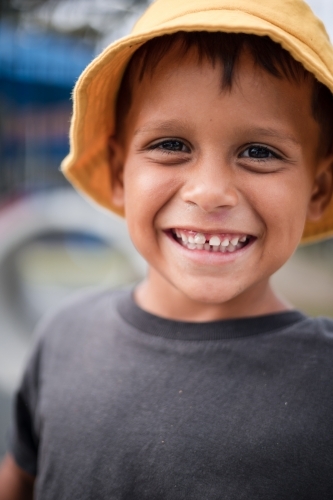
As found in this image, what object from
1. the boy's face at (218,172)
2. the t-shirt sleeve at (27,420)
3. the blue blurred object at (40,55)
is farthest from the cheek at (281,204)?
the blue blurred object at (40,55)

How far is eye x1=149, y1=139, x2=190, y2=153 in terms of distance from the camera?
1.14 m

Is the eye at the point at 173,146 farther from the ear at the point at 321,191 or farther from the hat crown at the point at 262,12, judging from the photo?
the ear at the point at 321,191

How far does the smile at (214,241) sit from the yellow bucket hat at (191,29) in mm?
333

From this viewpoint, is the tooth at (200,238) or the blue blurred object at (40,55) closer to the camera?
the tooth at (200,238)

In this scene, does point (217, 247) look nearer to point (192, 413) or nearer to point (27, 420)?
point (192, 413)

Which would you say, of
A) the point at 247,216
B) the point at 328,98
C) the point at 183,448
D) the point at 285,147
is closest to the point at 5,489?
the point at 183,448

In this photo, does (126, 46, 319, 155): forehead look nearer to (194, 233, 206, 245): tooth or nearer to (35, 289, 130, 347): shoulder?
(194, 233, 206, 245): tooth

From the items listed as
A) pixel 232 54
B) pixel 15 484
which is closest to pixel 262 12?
pixel 232 54

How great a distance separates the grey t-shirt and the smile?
0.18 meters

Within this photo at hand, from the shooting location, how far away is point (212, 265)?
3.77 feet

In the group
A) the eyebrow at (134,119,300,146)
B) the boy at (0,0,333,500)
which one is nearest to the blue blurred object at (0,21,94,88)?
the boy at (0,0,333,500)

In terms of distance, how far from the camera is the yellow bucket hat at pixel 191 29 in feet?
3.32

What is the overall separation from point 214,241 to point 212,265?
0.17 ft

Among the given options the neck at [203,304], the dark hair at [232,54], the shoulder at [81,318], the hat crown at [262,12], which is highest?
the hat crown at [262,12]
